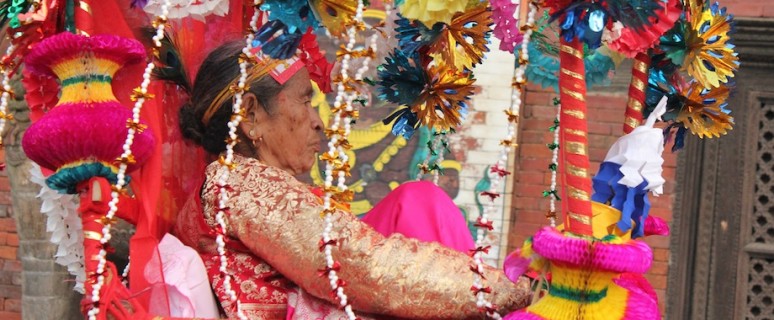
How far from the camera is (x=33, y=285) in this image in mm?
4605

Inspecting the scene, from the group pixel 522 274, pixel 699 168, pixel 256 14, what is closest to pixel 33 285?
pixel 256 14

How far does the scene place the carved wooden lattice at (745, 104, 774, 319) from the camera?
5.44m

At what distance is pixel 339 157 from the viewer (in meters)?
2.62

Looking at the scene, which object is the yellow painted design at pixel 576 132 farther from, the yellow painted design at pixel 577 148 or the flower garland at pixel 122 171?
the flower garland at pixel 122 171

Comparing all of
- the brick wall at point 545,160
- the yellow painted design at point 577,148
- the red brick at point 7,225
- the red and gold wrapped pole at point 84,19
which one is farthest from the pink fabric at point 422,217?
the red brick at point 7,225

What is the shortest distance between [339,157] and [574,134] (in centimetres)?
53

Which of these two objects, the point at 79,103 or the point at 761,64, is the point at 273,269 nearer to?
the point at 79,103

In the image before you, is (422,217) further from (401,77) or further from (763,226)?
(763,226)

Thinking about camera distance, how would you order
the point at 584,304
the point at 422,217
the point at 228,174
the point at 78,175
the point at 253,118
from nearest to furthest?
1. the point at 584,304
2. the point at 78,175
3. the point at 228,174
4. the point at 422,217
5. the point at 253,118

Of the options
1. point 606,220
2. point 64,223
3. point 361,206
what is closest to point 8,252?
point 361,206

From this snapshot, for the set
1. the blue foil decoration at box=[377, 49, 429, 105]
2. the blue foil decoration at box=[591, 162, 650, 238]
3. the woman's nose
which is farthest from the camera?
the blue foil decoration at box=[377, 49, 429, 105]

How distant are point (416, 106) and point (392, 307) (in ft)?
2.89

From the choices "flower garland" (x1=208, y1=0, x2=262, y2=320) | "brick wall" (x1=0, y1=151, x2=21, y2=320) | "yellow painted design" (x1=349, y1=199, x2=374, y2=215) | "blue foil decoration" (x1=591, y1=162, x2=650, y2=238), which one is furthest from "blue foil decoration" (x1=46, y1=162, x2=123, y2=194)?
"brick wall" (x1=0, y1=151, x2=21, y2=320)

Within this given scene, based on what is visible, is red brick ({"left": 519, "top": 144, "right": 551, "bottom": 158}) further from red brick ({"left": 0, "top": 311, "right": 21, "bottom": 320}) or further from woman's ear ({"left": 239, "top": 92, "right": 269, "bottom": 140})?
red brick ({"left": 0, "top": 311, "right": 21, "bottom": 320})
